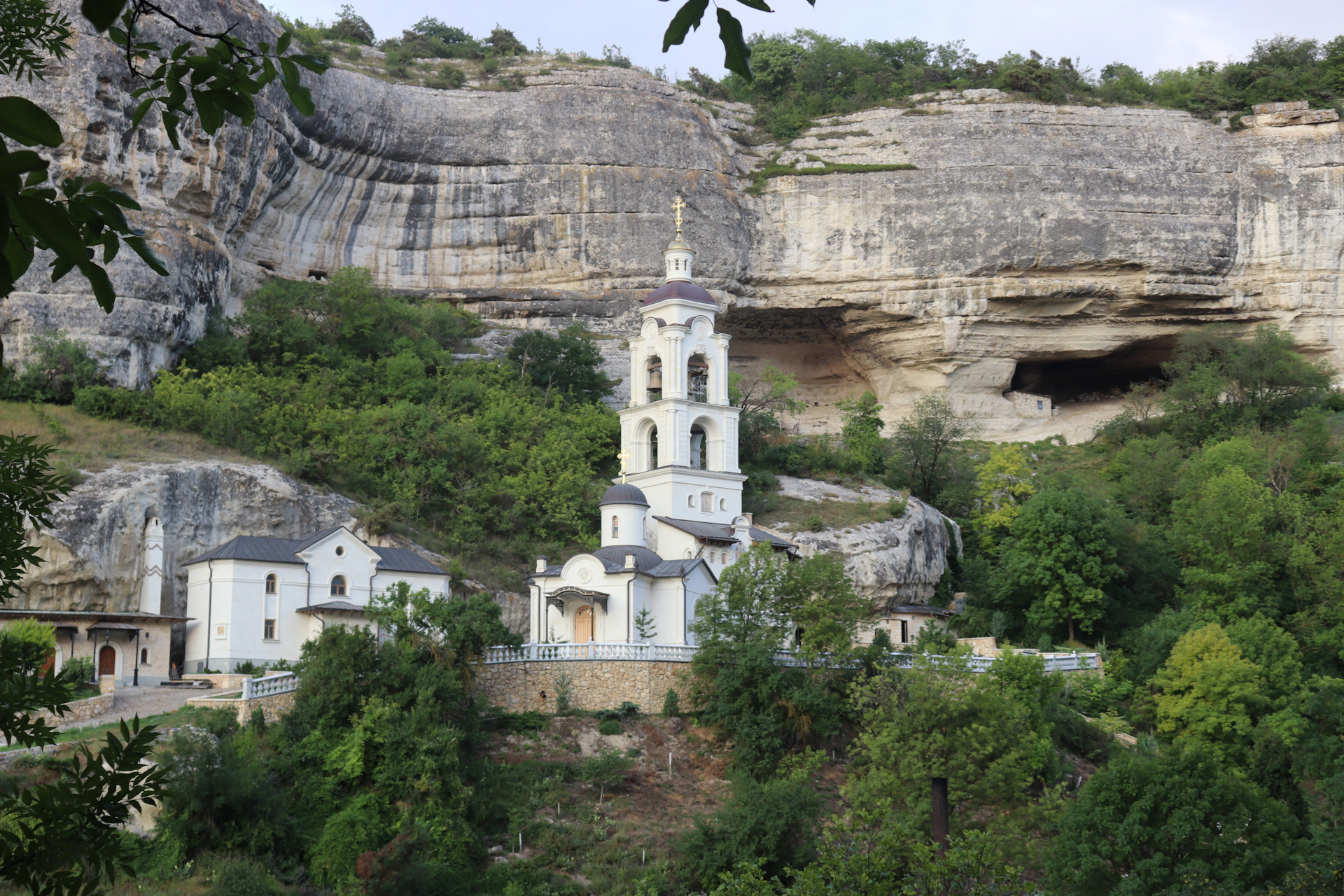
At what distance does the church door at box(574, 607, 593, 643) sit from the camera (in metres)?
32.6

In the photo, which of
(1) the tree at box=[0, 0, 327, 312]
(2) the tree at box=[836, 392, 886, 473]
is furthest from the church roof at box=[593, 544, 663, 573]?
(1) the tree at box=[0, 0, 327, 312]

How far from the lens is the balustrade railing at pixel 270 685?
82.2 feet

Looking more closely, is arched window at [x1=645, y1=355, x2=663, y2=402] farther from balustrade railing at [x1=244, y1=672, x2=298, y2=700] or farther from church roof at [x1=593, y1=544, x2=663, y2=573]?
balustrade railing at [x1=244, y1=672, x2=298, y2=700]

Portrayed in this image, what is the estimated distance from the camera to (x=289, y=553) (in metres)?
31.9

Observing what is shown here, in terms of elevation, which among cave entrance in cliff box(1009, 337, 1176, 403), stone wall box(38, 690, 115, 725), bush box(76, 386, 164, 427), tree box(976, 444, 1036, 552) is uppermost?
cave entrance in cliff box(1009, 337, 1176, 403)

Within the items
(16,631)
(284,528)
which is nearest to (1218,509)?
(284,528)

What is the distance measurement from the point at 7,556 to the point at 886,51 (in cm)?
6793

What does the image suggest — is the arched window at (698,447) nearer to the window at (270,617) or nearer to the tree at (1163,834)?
the window at (270,617)

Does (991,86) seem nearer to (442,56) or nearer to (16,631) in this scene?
(442,56)

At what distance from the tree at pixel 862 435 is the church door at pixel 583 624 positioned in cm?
1440

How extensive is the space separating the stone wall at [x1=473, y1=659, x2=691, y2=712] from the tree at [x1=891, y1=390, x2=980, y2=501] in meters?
18.6

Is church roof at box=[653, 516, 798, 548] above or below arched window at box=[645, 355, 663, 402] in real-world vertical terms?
below

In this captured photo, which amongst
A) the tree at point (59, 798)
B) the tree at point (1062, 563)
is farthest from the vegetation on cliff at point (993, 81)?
the tree at point (59, 798)

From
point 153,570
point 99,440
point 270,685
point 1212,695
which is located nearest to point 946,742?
point 1212,695
